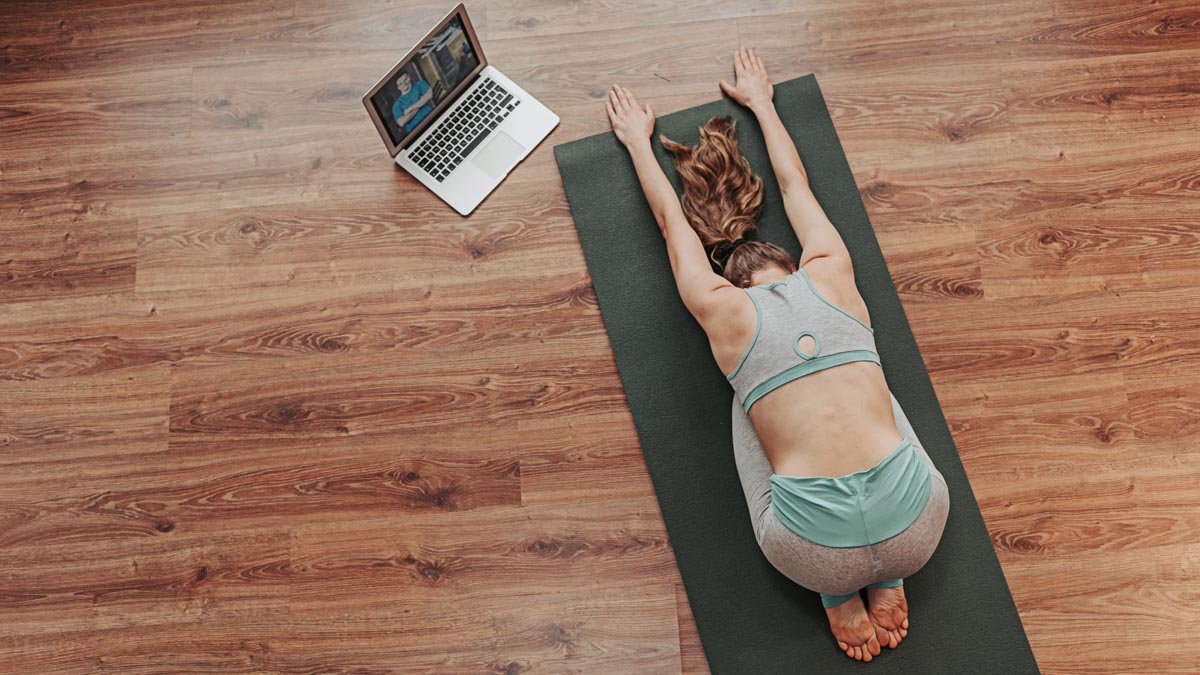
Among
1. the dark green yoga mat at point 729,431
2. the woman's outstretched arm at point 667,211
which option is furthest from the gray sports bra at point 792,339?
the dark green yoga mat at point 729,431

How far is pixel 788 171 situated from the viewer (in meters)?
2.00

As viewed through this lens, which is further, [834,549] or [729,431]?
[729,431]

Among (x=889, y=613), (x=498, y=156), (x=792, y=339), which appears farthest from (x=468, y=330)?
(x=889, y=613)

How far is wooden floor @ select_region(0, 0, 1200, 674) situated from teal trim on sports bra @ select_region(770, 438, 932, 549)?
36 centimetres

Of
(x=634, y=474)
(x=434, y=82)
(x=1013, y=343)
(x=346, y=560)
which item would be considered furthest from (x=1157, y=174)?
(x=346, y=560)

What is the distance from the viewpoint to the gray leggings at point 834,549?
167cm

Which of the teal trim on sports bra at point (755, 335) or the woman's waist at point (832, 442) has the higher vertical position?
the teal trim on sports bra at point (755, 335)

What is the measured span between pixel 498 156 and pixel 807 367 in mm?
948

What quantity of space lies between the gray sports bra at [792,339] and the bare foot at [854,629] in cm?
49

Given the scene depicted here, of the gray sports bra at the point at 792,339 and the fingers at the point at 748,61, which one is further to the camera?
the fingers at the point at 748,61

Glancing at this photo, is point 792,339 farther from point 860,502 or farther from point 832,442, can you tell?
point 860,502

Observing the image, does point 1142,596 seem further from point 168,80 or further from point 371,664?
point 168,80

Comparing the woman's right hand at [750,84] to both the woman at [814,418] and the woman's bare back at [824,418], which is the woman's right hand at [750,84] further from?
the woman's bare back at [824,418]

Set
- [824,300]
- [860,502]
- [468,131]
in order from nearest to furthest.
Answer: [860,502] → [824,300] → [468,131]
